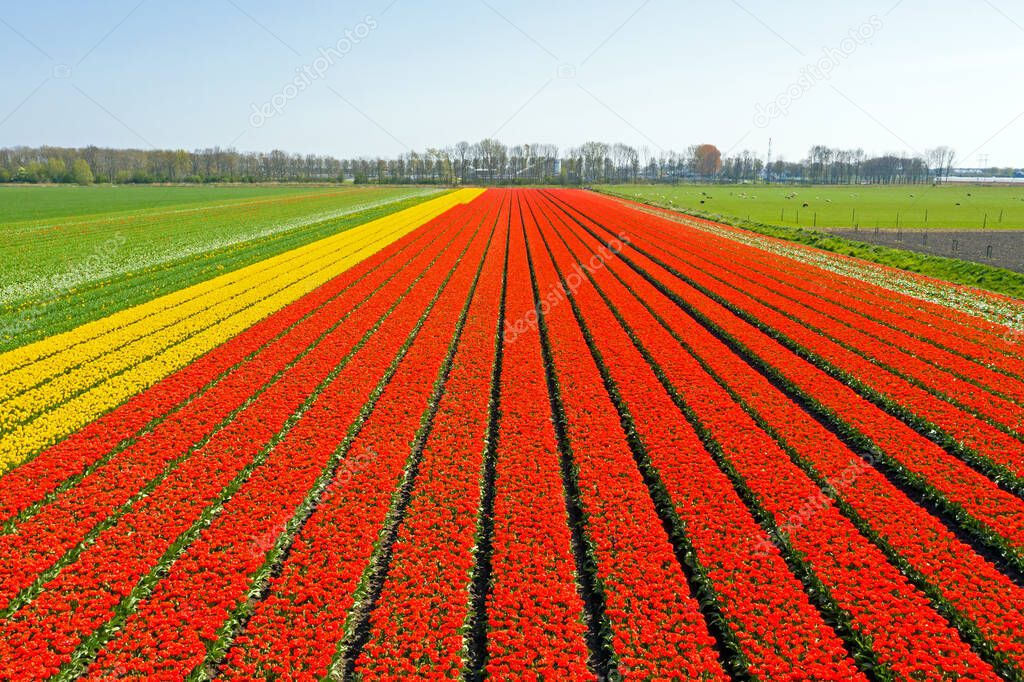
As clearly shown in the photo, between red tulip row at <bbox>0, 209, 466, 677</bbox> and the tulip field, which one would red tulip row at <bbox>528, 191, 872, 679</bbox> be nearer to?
the tulip field

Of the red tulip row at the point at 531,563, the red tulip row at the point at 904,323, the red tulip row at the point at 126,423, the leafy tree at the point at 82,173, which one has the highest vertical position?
the leafy tree at the point at 82,173

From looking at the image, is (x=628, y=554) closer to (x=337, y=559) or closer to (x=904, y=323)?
(x=337, y=559)

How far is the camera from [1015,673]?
6766 mm

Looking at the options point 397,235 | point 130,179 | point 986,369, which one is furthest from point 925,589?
point 130,179

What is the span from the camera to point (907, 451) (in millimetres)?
11859

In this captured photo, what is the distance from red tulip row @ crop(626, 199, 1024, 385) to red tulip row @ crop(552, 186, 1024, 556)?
12.9 ft

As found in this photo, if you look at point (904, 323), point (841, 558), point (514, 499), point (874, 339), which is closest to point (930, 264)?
point (904, 323)

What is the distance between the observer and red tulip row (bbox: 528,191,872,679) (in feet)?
22.7

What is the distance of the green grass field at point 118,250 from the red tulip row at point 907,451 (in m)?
23.0

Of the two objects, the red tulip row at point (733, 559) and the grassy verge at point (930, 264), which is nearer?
the red tulip row at point (733, 559)

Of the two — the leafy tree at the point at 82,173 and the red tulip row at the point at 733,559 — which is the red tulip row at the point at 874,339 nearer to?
the red tulip row at the point at 733,559

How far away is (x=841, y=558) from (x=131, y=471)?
39.0ft

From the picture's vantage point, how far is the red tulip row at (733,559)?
22.7 ft

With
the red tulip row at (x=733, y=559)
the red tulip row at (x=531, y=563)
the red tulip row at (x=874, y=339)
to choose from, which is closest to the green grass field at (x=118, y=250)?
the red tulip row at (x=531, y=563)
